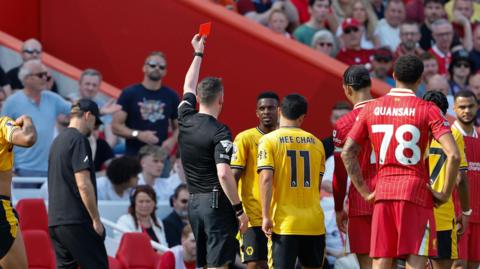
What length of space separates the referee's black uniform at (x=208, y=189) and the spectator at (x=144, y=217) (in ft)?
9.32

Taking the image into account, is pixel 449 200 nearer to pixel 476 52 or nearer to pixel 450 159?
pixel 450 159

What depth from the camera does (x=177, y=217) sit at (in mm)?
15742

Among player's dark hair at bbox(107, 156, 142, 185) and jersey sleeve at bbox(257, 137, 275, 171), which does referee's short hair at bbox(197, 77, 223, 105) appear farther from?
player's dark hair at bbox(107, 156, 142, 185)

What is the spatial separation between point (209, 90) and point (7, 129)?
172cm

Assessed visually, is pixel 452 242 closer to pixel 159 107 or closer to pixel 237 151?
pixel 237 151

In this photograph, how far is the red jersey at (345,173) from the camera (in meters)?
12.2

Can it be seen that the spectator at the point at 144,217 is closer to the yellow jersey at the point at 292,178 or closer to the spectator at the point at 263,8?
the yellow jersey at the point at 292,178

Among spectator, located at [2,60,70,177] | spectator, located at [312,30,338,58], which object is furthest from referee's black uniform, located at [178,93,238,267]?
spectator, located at [312,30,338,58]

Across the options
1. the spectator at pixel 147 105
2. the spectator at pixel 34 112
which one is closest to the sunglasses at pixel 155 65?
the spectator at pixel 147 105

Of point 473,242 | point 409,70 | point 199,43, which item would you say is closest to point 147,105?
point 199,43

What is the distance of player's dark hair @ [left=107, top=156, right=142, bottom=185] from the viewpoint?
15.8 m

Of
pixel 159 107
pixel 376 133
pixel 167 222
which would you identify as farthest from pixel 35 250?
pixel 376 133

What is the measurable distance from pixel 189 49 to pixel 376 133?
7648 mm

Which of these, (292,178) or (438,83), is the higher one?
(438,83)
